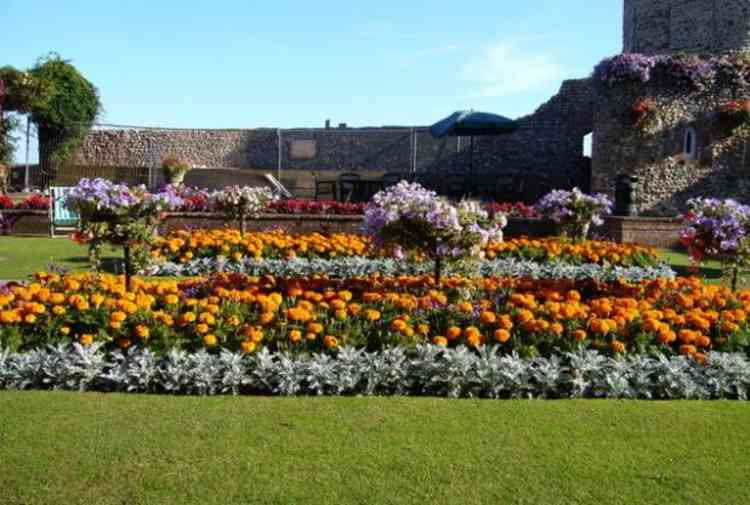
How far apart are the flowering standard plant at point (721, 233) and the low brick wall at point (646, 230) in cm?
739

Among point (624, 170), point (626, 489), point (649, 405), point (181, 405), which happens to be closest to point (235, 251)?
point (181, 405)

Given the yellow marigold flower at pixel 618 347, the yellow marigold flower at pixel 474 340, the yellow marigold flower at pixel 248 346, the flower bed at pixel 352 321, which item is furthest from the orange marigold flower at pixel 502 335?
the yellow marigold flower at pixel 248 346

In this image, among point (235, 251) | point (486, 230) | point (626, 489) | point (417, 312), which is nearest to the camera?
point (626, 489)

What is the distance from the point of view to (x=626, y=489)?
3.63 m

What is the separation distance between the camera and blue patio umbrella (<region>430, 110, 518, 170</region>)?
21781 millimetres

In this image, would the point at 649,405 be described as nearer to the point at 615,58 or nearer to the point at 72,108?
the point at 615,58

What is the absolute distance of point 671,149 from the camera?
21.9m

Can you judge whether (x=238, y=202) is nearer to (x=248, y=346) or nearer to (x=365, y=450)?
(x=248, y=346)

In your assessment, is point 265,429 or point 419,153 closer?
point 265,429

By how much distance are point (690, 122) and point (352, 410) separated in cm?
1966

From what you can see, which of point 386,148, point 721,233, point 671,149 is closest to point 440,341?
point 721,233

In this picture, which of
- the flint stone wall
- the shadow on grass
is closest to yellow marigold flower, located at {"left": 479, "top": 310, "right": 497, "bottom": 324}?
the shadow on grass

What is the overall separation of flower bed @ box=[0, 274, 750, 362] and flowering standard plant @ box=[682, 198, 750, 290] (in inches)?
32.2

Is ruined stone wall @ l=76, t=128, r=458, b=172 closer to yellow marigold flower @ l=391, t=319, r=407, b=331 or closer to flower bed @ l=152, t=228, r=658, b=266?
flower bed @ l=152, t=228, r=658, b=266
